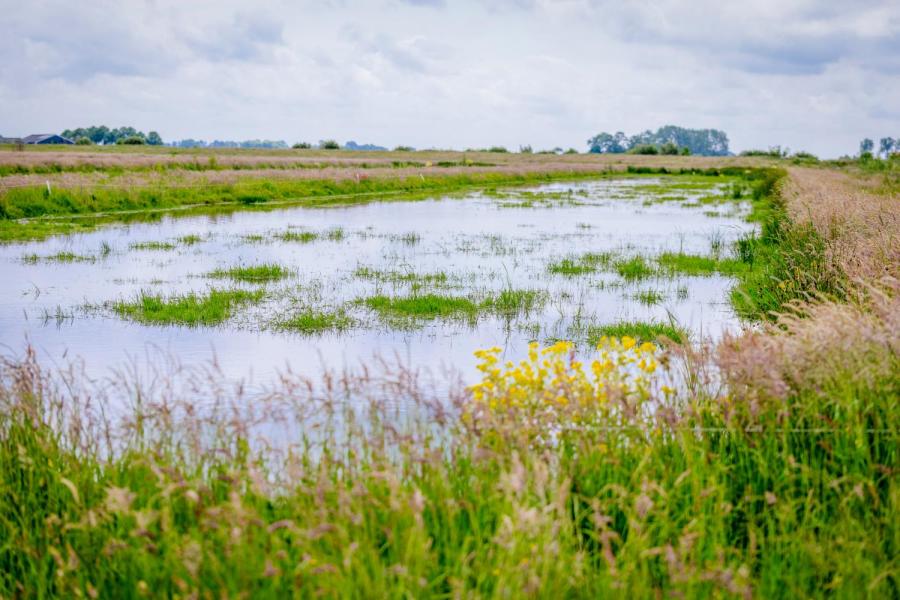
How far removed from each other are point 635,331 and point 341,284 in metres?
6.60

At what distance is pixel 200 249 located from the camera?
20.8 m

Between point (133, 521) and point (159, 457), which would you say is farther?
point (159, 457)

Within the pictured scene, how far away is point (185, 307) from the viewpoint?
44.3 ft

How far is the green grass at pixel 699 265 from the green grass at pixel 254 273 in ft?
29.4

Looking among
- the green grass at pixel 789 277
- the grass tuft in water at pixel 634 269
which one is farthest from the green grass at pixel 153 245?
the green grass at pixel 789 277

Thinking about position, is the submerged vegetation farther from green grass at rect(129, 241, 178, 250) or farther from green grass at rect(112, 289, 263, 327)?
green grass at rect(129, 241, 178, 250)

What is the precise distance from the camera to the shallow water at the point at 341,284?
1123 centimetres

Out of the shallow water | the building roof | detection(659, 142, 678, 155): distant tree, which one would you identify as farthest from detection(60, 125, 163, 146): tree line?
the shallow water

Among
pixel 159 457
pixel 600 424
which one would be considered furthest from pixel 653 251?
pixel 159 457

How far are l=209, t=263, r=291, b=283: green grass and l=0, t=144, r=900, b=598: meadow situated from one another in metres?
0.11

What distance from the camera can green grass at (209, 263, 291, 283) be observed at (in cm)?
1673

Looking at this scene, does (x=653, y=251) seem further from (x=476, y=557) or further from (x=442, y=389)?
(x=476, y=557)

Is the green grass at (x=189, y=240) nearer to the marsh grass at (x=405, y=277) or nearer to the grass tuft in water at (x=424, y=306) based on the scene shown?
the marsh grass at (x=405, y=277)

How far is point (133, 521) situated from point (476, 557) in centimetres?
211
